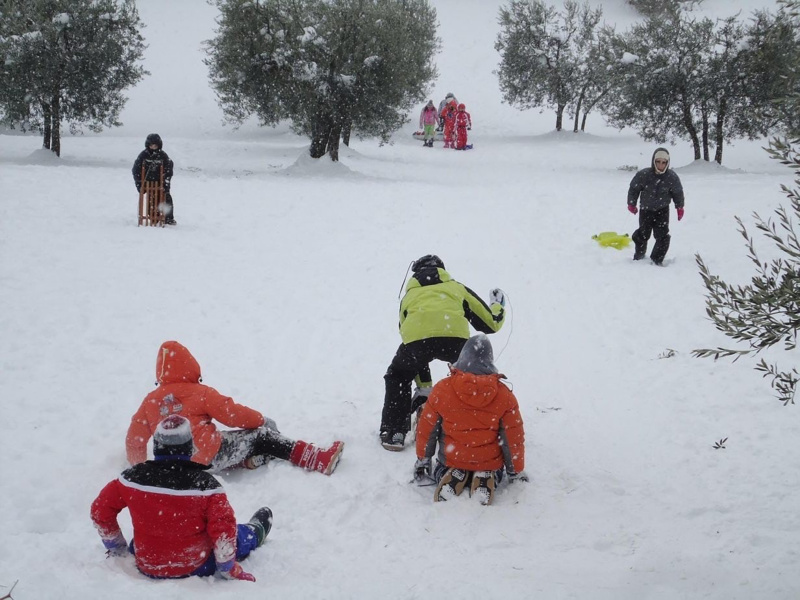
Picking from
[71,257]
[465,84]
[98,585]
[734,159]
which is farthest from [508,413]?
[465,84]

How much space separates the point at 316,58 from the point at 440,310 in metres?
13.9

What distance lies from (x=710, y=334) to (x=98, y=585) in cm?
678

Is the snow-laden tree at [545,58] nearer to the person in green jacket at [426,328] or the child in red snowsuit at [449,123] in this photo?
the child in red snowsuit at [449,123]

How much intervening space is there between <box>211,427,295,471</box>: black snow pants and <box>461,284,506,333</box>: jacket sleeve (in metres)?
1.72

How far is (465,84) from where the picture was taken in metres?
36.7

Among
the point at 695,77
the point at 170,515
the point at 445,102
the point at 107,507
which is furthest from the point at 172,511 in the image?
the point at 445,102

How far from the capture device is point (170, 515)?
3.19 m

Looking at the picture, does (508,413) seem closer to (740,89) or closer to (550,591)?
(550,591)

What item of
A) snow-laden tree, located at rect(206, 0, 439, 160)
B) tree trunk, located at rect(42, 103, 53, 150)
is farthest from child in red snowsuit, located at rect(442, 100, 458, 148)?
tree trunk, located at rect(42, 103, 53, 150)

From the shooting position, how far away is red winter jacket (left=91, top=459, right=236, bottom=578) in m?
3.18

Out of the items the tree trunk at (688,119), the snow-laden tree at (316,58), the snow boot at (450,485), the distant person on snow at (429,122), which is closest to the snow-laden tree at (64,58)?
the snow-laden tree at (316,58)

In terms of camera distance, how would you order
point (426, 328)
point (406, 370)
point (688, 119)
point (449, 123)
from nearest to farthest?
point (426, 328)
point (406, 370)
point (688, 119)
point (449, 123)

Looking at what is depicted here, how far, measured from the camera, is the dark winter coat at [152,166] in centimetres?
1132

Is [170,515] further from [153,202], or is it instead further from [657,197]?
[153,202]
